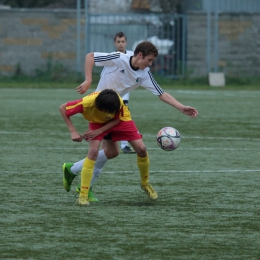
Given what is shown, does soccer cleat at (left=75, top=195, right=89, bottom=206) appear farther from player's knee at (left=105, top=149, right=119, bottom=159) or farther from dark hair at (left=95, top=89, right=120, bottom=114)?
dark hair at (left=95, top=89, right=120, bottom=114)

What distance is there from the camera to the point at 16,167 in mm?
10406

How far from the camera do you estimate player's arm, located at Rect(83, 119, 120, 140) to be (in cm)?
793

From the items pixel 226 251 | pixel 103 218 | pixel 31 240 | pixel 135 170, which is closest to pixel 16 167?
pixel 135 170

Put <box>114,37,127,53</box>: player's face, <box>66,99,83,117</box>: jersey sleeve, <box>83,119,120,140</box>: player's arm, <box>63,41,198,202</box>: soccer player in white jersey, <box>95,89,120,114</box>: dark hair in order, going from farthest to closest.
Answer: <box>114,37,127,53</box>: player's face < <box>63,41,198,202</box>: soccer player in white jersey < <box>83,119,120,140</box>: player's arm < <box>66,99,83,117</box>: jersey sleeve < <box>95,89,120,114</box>: dark hair

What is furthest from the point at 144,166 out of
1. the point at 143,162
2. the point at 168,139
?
the point at 168,139

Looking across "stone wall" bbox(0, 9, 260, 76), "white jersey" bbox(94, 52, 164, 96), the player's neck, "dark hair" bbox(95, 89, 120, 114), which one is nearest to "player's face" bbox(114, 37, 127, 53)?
"white jersey" bbox(94, 52, 164, 96)

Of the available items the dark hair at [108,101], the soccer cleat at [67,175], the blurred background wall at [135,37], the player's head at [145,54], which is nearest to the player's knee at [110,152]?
the soccer cleat at [67,175]

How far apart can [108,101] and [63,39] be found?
76.1 feet

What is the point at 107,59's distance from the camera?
876 cm

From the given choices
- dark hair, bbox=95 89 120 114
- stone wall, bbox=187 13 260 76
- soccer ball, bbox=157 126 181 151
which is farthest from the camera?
stone wall, bbox=187 13 260 76

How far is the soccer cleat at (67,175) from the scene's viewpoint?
27.4 feet

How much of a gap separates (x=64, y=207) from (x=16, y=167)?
2.80 m

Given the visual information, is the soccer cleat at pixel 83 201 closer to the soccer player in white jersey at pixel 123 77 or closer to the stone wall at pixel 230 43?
the soccer player in white jersey at pixel 123 77

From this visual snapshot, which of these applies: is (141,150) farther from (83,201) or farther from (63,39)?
(63,39)
